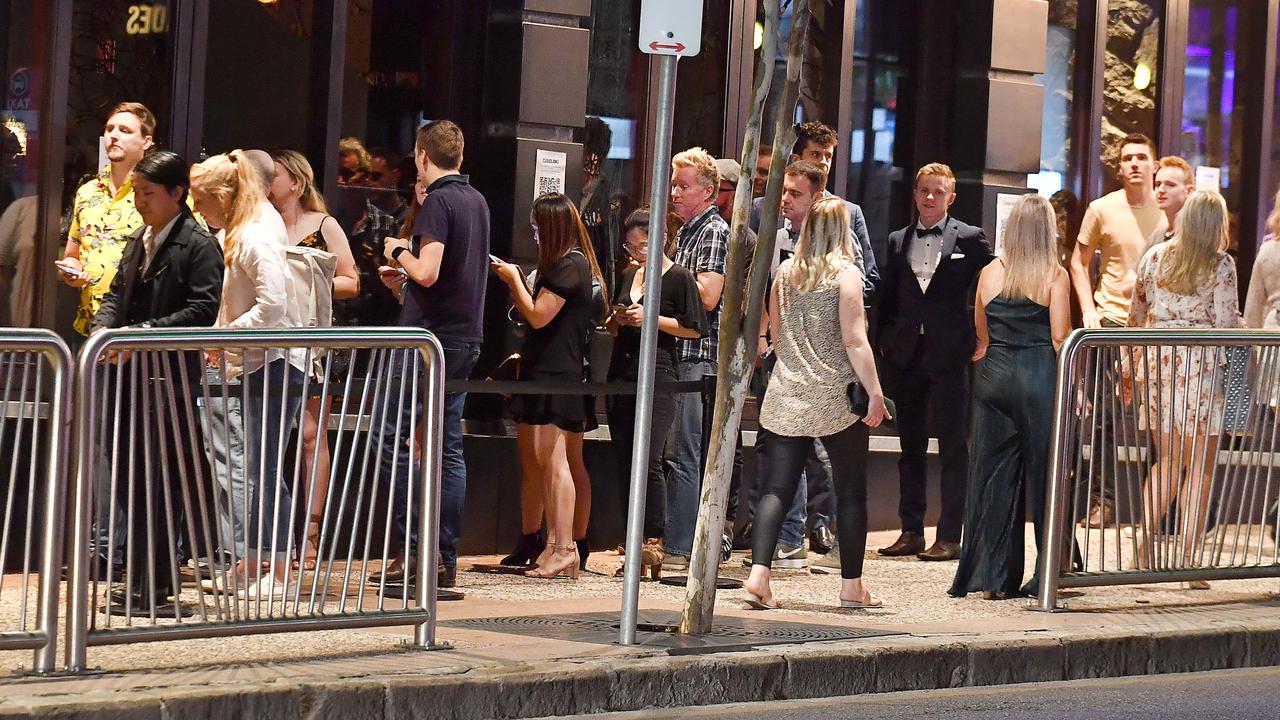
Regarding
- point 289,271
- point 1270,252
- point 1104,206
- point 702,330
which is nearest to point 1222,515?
point 1270,252

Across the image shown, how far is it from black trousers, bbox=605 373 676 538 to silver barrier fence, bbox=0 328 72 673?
3630 mm

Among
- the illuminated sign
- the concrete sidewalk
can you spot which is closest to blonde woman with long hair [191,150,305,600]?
the concrete sidewalk

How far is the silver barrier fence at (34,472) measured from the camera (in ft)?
20.2

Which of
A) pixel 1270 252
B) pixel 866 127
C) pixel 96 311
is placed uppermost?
pixel 866 127

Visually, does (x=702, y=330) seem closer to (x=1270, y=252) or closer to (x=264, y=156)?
(x=264, y=156)

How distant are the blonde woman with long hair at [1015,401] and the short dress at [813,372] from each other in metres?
0.93

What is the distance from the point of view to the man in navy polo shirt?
8.72 m

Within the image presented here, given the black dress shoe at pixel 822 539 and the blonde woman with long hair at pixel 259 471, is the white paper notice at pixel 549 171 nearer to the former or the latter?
the black dress shoe at pixel 822 539

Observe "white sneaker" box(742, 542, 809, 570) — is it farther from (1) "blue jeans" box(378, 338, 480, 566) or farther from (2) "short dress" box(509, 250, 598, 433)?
(1) "blue jeans" box(378, 338, 480, 566)

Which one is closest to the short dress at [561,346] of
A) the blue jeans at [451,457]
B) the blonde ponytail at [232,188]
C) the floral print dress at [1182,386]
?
the blue jeans at [451,457]

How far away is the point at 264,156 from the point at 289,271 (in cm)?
71

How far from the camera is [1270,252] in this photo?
10.1 meters

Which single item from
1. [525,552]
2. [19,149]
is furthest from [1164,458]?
[19,149]

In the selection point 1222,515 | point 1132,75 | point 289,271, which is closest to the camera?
point 289,271
